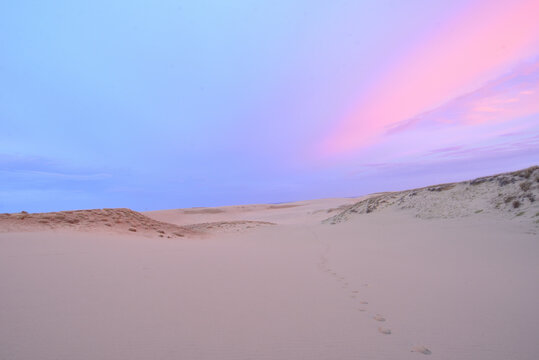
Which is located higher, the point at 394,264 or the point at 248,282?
the point at 248,282

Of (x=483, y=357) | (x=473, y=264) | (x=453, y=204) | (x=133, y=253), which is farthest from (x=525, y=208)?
(x=133, y=253)

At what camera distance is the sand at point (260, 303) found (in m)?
1.78

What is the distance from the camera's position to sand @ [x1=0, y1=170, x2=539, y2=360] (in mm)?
1781

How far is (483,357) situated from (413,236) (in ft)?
19.8

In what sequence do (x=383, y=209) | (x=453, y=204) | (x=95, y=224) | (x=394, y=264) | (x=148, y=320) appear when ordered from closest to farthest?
(x=148, y=320)
(x=394, y=264)
(x=95, y=224)
(x=453, y=204)
(x=383, y=209)

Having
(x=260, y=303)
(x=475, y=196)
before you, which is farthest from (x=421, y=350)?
(x=475, y=196)

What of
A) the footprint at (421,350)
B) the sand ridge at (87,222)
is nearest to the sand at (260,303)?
the footprint at (421,350)

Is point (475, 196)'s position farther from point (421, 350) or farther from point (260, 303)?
point (260, 303)

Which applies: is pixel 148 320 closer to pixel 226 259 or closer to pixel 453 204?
pixel 226 259

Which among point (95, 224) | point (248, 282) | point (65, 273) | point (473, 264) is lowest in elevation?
point (473, 264)

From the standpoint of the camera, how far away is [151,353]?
1.64 metres

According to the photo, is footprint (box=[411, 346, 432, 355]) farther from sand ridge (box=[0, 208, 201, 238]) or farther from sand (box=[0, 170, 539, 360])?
sand ridge (box=[0, 208, 201, 238])

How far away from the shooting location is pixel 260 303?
2549mm

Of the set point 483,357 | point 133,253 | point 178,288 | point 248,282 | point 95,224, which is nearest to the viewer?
point 483,357
